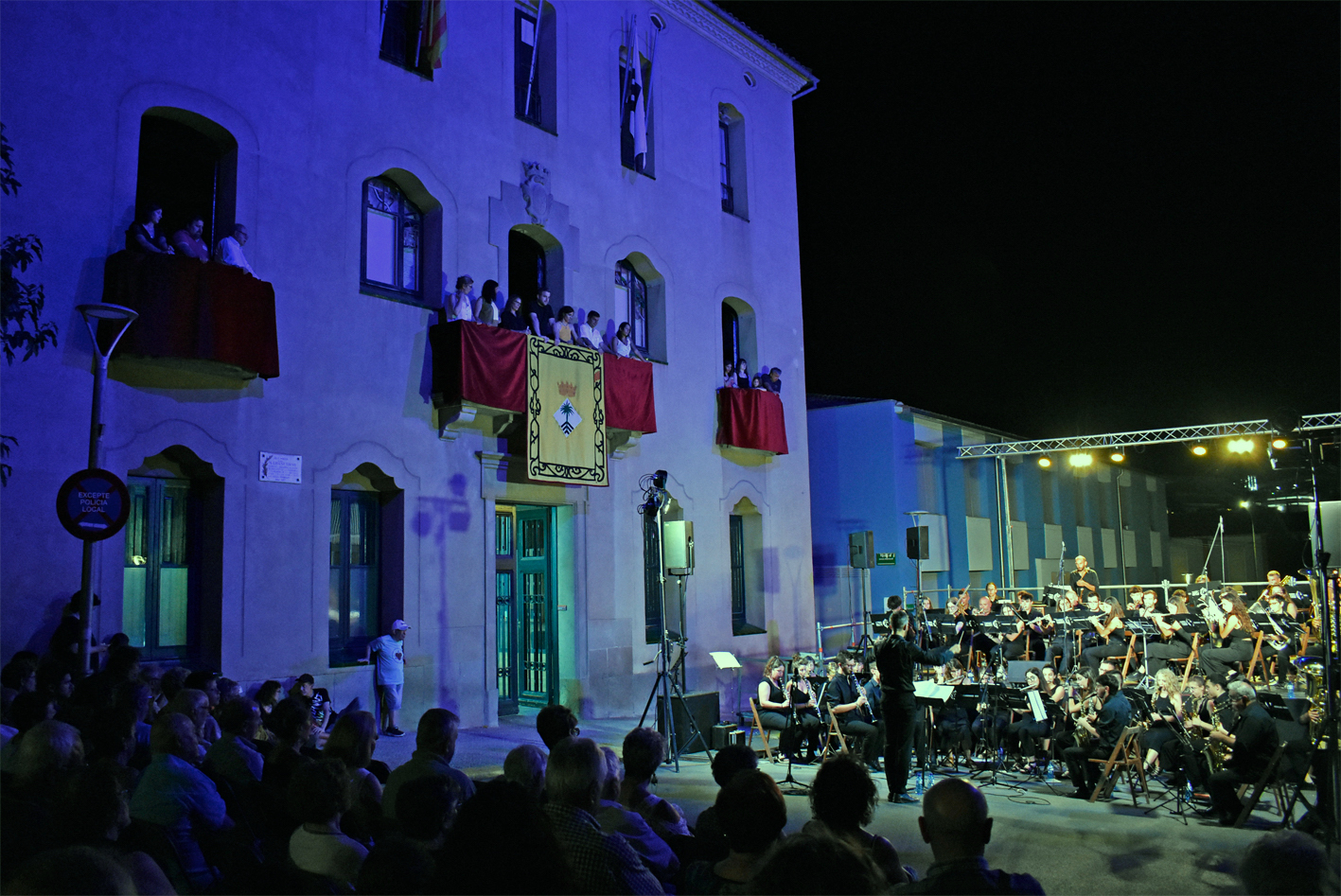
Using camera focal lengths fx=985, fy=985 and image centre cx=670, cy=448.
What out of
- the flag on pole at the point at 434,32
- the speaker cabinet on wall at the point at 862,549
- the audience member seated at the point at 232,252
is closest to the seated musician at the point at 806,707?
the speaker cabinet on wall at the point at 862,549

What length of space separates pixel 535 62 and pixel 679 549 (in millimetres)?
8894

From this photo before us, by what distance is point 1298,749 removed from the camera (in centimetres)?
1012

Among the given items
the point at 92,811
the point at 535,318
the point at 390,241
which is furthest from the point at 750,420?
the point at 92,811

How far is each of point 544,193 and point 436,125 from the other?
6.88ft

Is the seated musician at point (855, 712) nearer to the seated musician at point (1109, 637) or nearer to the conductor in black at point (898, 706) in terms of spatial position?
the conductor in black at point (898, 706)

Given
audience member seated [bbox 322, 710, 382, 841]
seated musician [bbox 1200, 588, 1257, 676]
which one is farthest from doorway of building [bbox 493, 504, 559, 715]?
audience member seated [bbox 322, 710, 382, 841]

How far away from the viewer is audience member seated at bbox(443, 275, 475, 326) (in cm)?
1438

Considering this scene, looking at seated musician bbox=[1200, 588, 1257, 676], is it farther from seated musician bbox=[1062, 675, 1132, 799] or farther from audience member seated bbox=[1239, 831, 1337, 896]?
audience member seated bbox=[1239, 831, 1337, 896]

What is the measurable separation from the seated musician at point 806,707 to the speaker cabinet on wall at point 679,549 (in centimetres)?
209

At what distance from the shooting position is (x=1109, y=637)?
18047mm

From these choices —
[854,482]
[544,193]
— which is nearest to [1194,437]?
[854,482]

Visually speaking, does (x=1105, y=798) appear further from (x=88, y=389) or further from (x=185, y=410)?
(x=88, y=389)

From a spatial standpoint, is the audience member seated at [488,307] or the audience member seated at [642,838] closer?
the audience member seated at [642,838]

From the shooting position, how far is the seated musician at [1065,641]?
17.5 meters
